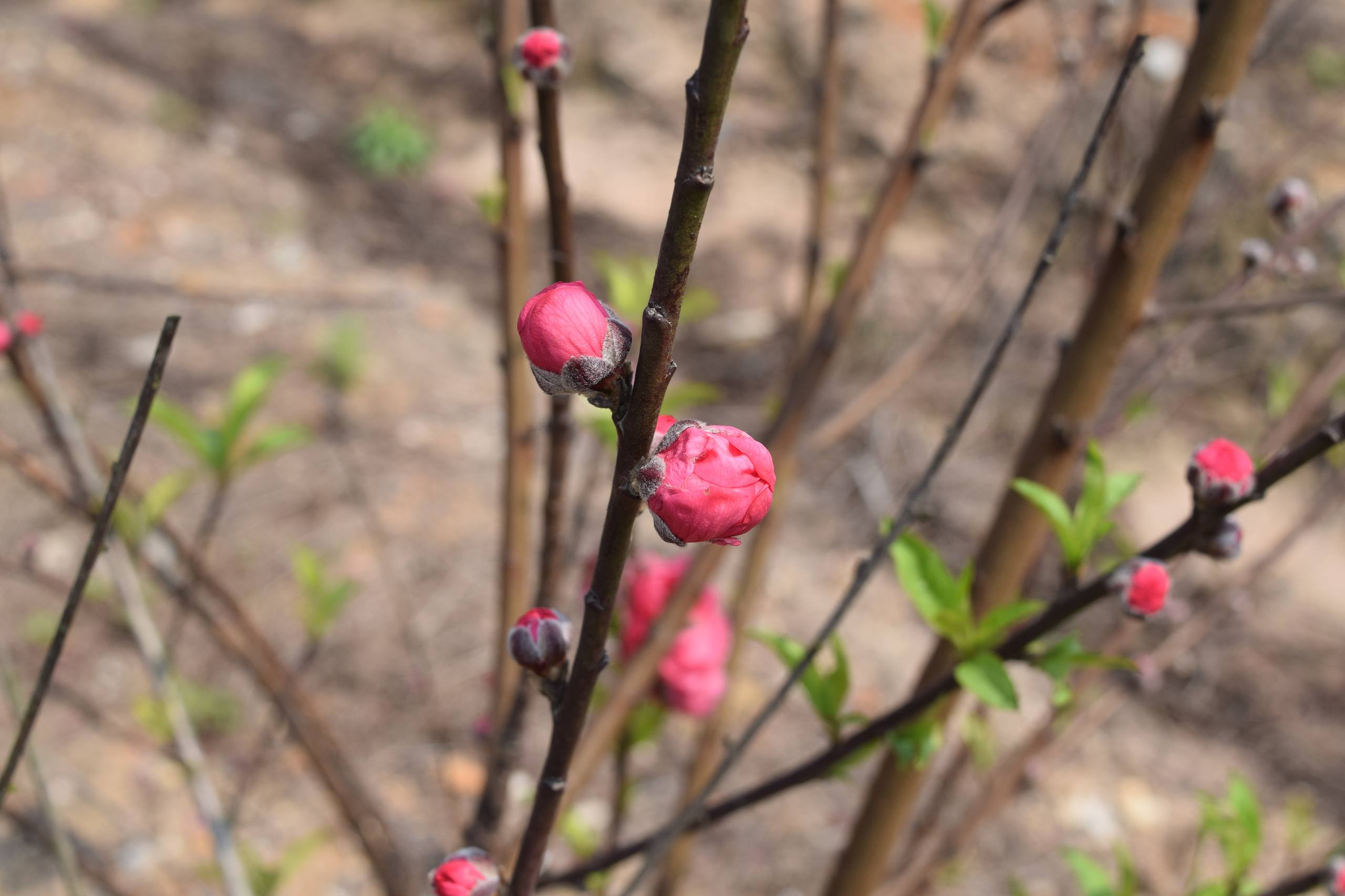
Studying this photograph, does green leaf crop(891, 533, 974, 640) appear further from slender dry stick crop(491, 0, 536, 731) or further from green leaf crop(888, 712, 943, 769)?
slender dry stick crop(491, 0, 536, 731)

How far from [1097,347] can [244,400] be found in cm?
90

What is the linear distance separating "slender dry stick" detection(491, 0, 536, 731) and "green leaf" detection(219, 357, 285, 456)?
0.35 meters

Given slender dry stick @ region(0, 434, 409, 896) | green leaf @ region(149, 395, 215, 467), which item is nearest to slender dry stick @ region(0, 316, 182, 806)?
slender dry stick @ region(0, 434, 409, 896)

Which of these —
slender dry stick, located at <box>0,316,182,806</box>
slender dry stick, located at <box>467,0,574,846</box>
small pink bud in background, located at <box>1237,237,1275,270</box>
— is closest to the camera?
slender dry stick, located at <box>0,316,182,806</box>

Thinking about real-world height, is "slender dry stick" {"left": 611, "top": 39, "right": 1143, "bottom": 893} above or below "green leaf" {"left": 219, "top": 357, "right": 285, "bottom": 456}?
below

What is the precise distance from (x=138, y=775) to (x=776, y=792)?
1.98 m

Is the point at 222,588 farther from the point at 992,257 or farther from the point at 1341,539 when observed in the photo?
the point at 1341,539

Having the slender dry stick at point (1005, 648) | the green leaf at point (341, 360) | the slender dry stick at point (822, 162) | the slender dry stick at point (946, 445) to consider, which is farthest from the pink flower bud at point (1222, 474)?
the green leaf at point (341, 360)

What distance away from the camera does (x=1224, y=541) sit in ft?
1.74

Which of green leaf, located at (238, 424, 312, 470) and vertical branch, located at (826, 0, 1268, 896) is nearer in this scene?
vertical branch, located at (826, 0, 1268, 896)

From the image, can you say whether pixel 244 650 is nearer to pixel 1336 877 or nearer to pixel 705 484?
pixel 705 484

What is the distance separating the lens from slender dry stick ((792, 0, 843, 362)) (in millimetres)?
1059

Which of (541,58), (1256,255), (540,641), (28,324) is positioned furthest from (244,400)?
(1256,255)

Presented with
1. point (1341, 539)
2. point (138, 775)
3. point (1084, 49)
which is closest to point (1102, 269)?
point (1084, 49)
